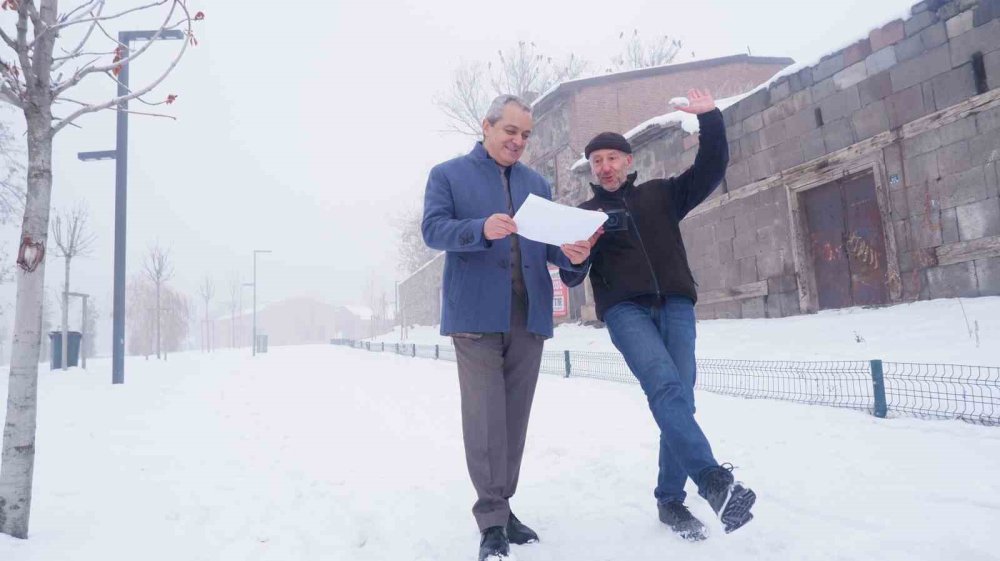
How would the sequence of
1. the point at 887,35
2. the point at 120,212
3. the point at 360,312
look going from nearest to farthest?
the point at 887,35 < the point at 120,212 < the point at 360,312

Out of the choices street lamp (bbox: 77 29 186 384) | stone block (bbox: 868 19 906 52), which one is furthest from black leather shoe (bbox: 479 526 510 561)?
street lamp (bbox: 77 29 186 384)

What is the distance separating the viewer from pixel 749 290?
1207 cm

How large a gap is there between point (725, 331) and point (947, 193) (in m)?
4.66

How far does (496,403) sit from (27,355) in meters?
2.64

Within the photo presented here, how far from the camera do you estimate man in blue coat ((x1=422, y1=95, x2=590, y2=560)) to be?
2793 millimetres

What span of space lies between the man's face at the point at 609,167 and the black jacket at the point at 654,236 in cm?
5

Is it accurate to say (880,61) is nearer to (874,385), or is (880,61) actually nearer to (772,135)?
(772,135)

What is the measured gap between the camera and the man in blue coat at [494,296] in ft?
9.16

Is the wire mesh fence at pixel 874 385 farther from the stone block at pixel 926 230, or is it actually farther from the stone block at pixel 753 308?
the stone block at pixel 753 308

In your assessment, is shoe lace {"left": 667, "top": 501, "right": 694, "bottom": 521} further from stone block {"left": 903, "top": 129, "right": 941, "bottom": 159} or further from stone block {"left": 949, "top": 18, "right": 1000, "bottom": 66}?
stone block {"left": 949, "top": 18, "right": 1000, "bottom": 66}

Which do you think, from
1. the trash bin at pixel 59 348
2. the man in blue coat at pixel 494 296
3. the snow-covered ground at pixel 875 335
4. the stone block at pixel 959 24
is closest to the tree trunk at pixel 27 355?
the man in blue coat at pixel 494 296

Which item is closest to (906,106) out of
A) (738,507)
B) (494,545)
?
(738,507)

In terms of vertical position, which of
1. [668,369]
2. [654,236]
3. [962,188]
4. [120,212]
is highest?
[120,212]

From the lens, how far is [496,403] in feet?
9.50
